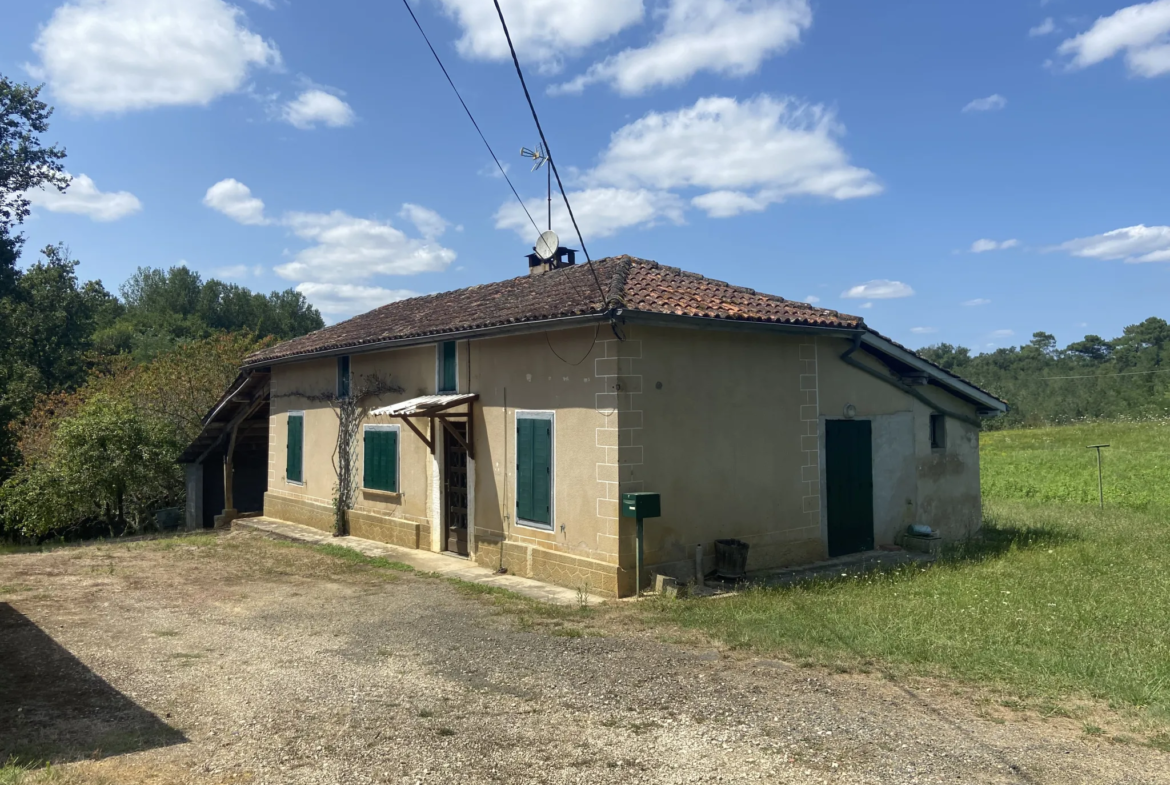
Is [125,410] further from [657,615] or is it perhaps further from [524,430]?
[657,615]

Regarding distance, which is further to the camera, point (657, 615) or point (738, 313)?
point (738, 313)

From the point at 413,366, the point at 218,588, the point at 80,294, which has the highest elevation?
the point at 80,294

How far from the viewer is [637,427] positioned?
8.71 meters

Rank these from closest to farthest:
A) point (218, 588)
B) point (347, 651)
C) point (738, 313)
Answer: point (347, 651) < point (738, 313) < point (218, 588)

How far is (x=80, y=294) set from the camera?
30578 millimetres

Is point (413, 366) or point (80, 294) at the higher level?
point (80, 294)

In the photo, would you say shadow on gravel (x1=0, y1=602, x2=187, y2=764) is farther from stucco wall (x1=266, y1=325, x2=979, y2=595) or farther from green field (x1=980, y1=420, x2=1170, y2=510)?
green field (x1=980, y1=420, x2=1170, y2=510)

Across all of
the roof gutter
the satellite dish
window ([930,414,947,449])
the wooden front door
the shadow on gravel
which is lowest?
the shadow on gravel

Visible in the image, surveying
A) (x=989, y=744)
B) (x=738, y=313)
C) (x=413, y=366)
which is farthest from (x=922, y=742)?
(x=413, y=366)

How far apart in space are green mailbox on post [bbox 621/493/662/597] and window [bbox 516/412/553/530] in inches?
55.8

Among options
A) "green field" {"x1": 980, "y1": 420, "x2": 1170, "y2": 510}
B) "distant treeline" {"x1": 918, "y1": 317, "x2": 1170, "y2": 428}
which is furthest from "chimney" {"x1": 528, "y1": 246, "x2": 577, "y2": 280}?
"distant treeline" {"x1": 918, "y1": 317, "x2": 1170, "y2": 428}

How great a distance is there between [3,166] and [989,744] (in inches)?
1250

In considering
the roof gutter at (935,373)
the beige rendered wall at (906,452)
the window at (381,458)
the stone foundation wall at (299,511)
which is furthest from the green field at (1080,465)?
the stone foundation wall at (299,511)

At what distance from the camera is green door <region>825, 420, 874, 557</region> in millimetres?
10898
